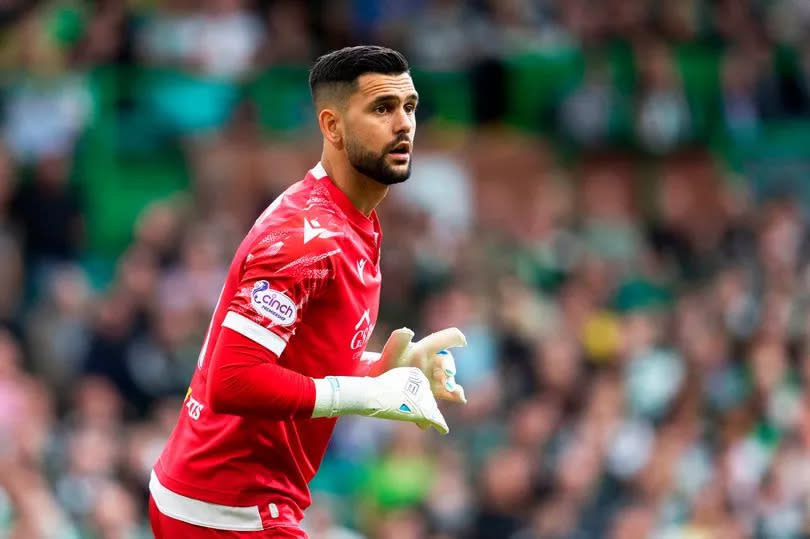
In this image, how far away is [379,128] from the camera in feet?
16.6

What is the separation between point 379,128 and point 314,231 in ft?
1.55

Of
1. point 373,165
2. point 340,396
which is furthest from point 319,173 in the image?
point 340,396

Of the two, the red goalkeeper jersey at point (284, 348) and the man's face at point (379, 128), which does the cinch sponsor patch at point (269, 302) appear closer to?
the red goalkeeper jersey at point (284, 348)

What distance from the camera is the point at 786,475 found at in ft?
36.6

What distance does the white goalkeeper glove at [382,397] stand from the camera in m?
4.78

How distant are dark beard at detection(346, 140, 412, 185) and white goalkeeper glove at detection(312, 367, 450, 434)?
2.15ft

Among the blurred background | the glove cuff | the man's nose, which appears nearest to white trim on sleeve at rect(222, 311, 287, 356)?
the glove cuff

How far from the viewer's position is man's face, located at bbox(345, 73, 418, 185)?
16.6 feet

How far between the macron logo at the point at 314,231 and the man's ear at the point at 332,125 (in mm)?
403

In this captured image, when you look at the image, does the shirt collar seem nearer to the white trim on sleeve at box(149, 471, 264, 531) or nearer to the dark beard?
the dark beard

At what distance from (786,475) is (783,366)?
44.5 inches

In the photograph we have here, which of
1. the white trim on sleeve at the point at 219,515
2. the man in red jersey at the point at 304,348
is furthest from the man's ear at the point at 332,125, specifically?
the white trim on sleeve at the point at 219,515

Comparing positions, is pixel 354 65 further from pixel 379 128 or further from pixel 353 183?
pixel 353 183

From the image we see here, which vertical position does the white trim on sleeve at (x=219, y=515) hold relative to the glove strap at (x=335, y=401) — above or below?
below
